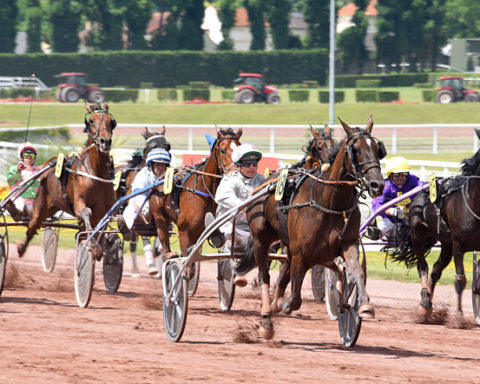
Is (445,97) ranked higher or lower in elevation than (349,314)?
higher

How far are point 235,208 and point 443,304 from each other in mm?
3377

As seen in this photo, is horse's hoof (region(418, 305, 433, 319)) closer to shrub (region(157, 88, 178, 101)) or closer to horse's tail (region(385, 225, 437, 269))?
horse's tail (region(385, 225, 437, 269))

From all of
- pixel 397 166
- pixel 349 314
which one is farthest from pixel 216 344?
pixel 397 166

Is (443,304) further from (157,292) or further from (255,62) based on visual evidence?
(255,62)

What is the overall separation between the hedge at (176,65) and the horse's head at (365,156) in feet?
174

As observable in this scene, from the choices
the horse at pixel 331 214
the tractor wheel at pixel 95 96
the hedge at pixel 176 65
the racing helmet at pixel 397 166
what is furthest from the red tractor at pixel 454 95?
the horse at pixel 331 214

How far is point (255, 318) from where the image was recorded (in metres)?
9.38

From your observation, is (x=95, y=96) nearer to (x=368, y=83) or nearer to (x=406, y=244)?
(x=368, y=83)

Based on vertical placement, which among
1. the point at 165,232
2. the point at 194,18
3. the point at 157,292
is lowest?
the point at 157,292

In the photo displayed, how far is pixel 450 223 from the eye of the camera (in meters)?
9.48

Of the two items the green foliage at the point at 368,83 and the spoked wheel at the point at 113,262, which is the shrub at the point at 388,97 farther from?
the spoked wheel at the point at 113,262

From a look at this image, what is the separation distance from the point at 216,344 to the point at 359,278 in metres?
1.48

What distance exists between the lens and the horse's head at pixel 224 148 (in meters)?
9.62

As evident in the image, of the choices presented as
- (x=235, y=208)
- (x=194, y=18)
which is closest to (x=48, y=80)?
(x=194, y=18)
